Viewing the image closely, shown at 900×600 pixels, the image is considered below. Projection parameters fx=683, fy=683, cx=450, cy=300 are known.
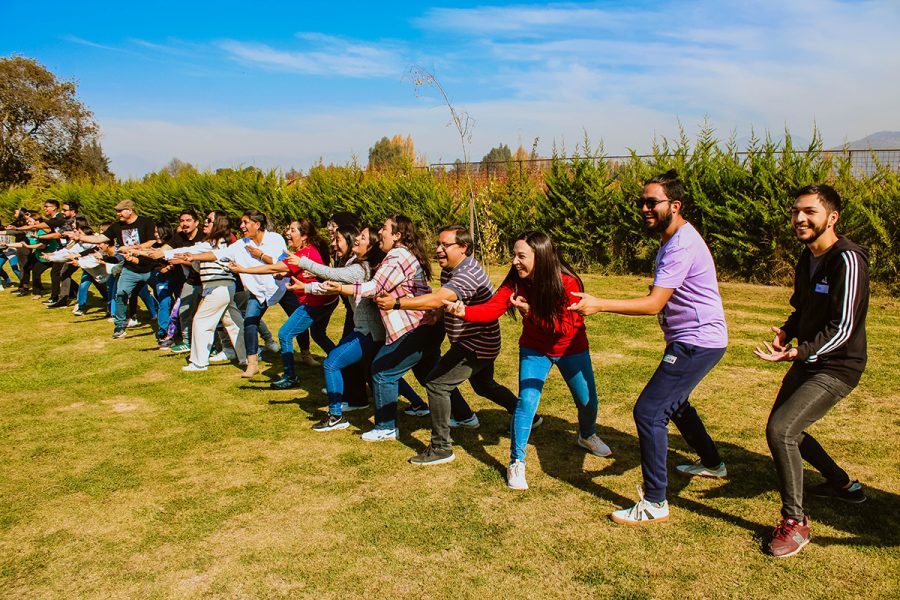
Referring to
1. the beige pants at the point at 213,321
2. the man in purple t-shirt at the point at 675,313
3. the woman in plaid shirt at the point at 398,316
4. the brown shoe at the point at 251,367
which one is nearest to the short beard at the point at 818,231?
the man in purple t-shirt at the point at 675,313

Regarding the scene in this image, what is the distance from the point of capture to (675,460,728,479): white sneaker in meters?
4.95

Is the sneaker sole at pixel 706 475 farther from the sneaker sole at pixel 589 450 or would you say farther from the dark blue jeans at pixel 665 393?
the dark blue jeans at pixel 665 393

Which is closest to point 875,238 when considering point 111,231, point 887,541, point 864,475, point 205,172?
point 864,475

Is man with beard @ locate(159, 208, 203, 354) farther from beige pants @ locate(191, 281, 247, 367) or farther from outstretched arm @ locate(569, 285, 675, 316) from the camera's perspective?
outstretched arm @ locate(569, 285, 675, 316)

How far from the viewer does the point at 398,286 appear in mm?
5656

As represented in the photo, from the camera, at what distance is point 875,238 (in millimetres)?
12328

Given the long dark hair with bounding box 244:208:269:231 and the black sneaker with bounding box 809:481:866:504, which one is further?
the long dark hair with bounding box 244:208:269:231

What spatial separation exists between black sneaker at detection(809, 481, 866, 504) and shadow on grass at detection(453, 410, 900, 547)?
45mm

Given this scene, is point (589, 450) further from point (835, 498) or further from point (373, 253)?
point (373, 253)

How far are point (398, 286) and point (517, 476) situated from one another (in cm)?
183

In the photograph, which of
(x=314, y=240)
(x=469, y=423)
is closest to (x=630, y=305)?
(x=469, y=423)

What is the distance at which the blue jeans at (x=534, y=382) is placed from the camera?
4.78 metres

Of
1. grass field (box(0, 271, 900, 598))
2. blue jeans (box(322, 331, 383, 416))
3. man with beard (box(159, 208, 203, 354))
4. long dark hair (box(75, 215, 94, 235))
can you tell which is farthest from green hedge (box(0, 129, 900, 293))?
blue jeans (box(322, 331, 383, 416))

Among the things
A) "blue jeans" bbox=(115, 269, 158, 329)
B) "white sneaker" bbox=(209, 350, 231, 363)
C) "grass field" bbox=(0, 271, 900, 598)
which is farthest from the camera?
"blue jeans" bbox=(115, 269, 158, 329)
